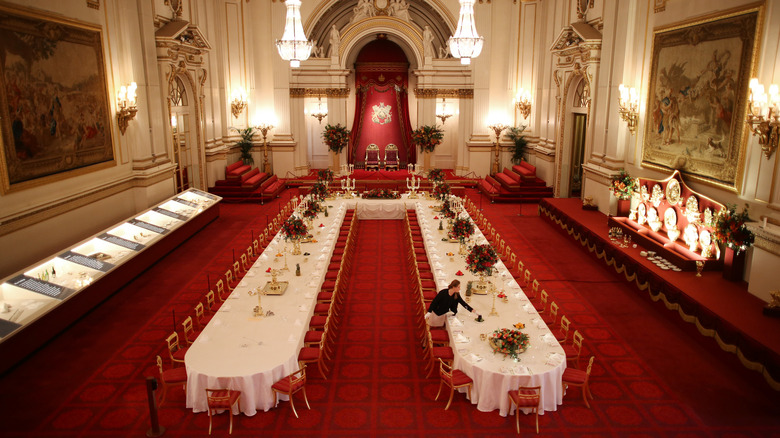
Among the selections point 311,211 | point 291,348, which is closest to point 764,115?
point 291,348

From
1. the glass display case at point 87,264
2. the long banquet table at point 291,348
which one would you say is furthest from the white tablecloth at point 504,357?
the glass display case at point 87,264

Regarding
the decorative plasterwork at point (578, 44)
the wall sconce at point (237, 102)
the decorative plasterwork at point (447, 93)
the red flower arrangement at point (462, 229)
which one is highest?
the decorative plasterwork at point (578, 44)

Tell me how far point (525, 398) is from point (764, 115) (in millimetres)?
6430

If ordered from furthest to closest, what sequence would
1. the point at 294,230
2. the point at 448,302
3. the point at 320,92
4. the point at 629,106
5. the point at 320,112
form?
the point at 320,112, the point at 320,92, the point at 629,106, the point at 294,230, the point at 448,302

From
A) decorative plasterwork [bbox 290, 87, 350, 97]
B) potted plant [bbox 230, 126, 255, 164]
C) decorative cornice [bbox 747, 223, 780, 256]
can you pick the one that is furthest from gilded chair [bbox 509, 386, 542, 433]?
decorative plasterwork [bbox 290, 87, 350, 97]

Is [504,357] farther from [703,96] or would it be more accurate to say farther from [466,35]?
[703,96]

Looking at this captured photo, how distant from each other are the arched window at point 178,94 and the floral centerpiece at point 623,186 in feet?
43.9

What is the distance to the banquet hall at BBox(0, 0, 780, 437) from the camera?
7.18 m

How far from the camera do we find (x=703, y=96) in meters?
11.2

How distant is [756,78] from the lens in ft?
31.2

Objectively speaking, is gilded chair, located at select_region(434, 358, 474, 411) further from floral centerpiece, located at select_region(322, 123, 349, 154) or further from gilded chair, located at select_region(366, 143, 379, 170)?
gilded chair, located at select_region(366, 143, 379, 170)

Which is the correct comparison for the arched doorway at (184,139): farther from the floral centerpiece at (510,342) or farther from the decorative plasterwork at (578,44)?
the floral centerpiece at (510,342)

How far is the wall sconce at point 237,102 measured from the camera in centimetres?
2185

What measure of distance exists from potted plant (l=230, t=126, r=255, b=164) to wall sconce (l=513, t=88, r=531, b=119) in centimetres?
1122
